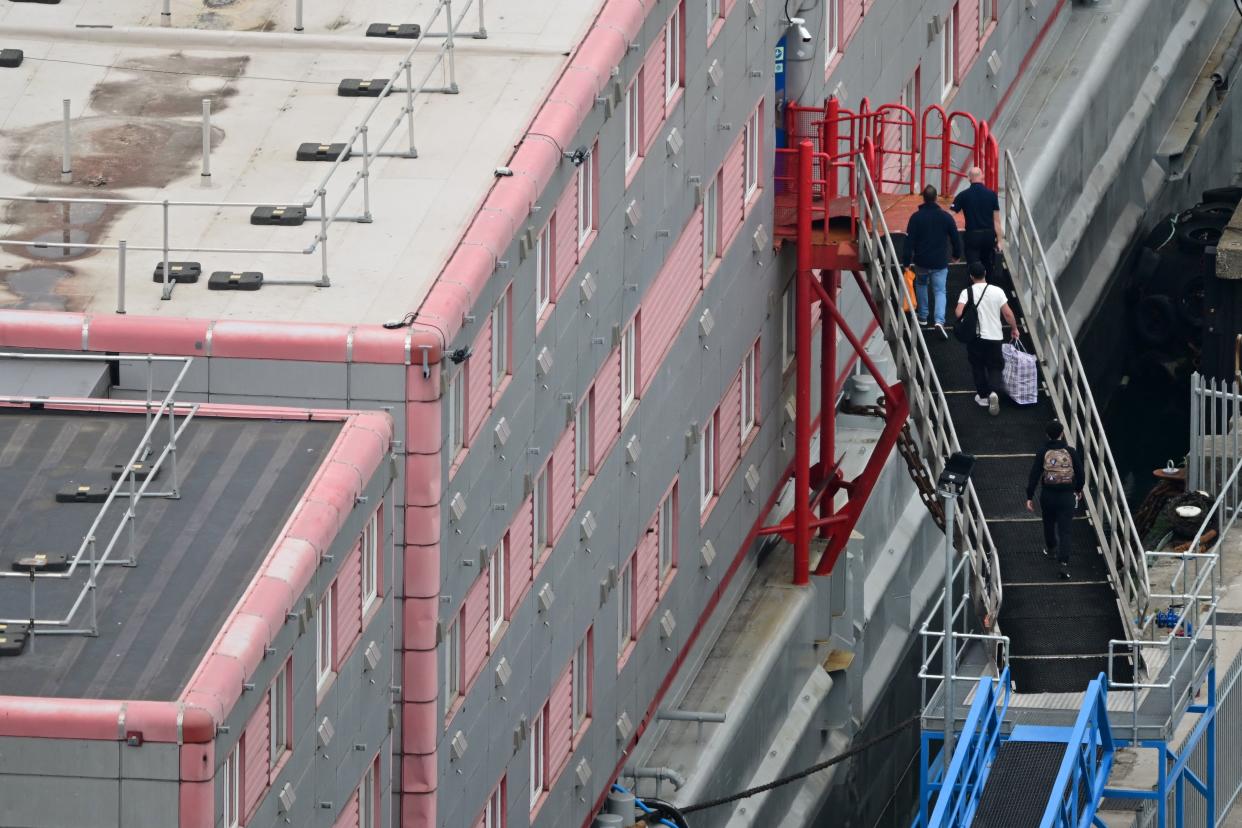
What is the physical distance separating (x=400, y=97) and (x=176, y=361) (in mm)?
7685

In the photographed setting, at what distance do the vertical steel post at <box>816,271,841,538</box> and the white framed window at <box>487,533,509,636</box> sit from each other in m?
12.0

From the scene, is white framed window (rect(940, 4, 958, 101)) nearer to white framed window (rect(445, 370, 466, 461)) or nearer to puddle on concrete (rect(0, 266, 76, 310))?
white framed window (rect(445, 370, 466, 461))

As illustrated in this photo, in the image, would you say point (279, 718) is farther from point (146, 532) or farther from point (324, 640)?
point (146, 532)

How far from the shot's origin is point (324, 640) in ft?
171

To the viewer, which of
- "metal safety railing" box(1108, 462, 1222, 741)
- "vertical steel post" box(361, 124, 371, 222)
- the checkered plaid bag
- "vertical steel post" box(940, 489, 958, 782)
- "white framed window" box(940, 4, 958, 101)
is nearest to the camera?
"vertical steel post" box(940, 489, 958, 782)

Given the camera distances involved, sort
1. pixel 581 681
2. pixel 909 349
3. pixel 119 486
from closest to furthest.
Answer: pixel 119 486, pixel 581 681, pixel 909 349

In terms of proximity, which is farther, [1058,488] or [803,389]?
[803,389]

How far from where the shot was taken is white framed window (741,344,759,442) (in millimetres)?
67750

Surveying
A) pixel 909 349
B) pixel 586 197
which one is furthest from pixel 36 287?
pixel 909 349

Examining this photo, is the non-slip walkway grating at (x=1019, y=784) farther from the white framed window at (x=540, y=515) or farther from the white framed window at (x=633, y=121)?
the white framed window at (x=633, y=121)

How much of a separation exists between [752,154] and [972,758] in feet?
38.7

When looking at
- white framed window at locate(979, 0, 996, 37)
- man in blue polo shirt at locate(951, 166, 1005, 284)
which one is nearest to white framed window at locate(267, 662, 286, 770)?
man in blue polo shirt at locate(951, 166, 1005, 284)

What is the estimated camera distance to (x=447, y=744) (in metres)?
56.5

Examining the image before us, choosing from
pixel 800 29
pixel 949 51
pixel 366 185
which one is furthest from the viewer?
pixel 949 51
